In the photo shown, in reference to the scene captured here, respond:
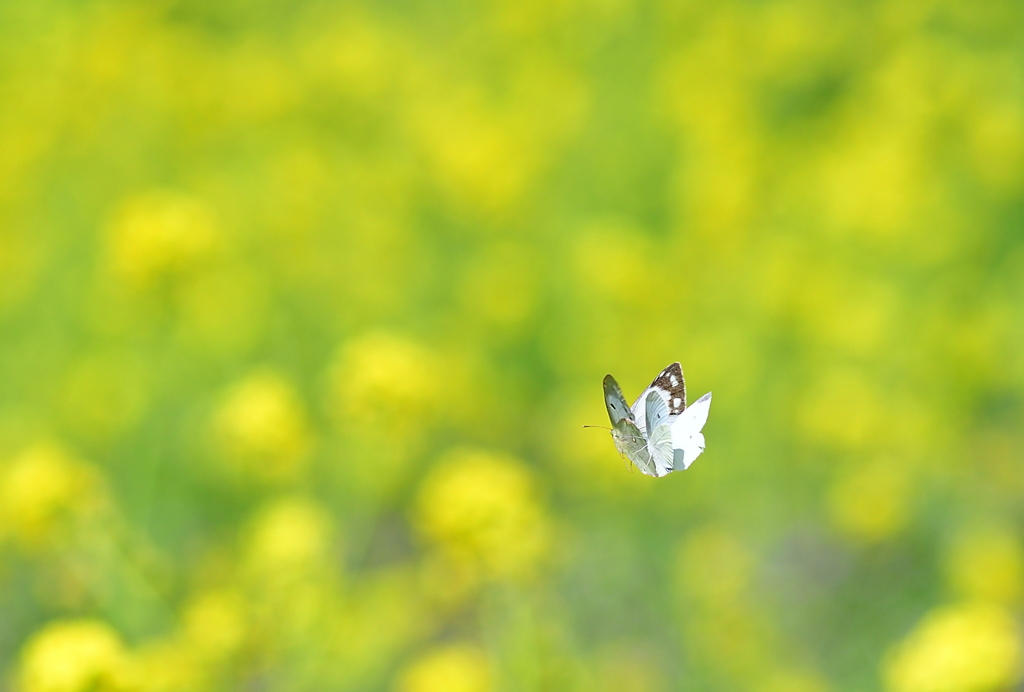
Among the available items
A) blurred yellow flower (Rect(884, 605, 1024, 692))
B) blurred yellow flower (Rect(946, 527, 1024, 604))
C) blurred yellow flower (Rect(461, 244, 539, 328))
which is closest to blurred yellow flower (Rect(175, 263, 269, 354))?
blurred yellow flower (Rect(461, 244, 539, 328))

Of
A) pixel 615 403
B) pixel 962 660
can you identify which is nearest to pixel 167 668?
pixel 615 403

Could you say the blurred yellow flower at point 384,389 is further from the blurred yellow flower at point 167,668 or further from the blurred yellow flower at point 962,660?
the blurred yellow flower at point 962,660

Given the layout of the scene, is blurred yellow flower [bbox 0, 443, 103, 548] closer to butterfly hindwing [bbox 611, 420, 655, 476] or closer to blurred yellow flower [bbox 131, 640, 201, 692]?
blurred yellow flower [bbox 131, 640, 201, 692]

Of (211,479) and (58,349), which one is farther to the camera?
(58,349)

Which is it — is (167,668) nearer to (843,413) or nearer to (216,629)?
(216,629)

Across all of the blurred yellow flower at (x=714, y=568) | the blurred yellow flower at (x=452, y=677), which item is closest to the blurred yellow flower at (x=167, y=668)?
the blurred yellow flower at (x=452, y=677)

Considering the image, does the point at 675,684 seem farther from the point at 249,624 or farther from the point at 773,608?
the point at 249,624

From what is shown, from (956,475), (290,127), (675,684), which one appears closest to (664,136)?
(290,127)

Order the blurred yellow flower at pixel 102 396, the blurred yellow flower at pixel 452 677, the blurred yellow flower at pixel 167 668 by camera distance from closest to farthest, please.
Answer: the blurred yellow flower at pixel 167 668
the blurred yellow flower at pixel 452 677
the blurred yellow flower at pixel 102 396
